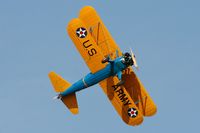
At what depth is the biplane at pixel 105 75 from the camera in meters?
51.2

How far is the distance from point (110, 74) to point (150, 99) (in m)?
4.46

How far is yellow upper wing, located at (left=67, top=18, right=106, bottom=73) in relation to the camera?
51.2 metres

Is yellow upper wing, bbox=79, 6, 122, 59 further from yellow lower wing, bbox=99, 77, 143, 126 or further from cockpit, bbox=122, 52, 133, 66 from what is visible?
yellow lower wing, bbox=99, 77, 143, 126

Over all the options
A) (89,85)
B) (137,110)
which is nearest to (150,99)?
(137,110)

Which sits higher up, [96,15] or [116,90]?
[96,15]

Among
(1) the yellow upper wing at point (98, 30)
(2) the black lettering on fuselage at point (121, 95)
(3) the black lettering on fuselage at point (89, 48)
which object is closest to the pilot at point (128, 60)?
(1) the yellow upper wing at point (98, 30)

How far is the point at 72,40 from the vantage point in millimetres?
Result: 51969

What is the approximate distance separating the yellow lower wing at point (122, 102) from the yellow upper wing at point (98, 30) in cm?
241

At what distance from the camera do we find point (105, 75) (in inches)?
2025

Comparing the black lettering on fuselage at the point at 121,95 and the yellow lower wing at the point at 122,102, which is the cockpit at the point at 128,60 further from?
the black lettering on fuselage at the point at 121,95

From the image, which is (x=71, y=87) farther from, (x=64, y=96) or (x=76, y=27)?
(x=76, y=27)

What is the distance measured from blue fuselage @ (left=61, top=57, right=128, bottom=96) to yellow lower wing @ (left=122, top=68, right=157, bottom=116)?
2136 millimetres

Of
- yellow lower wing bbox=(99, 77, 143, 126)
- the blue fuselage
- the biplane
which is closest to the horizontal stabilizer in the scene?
the biplane

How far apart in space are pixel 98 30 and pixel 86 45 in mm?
2254
